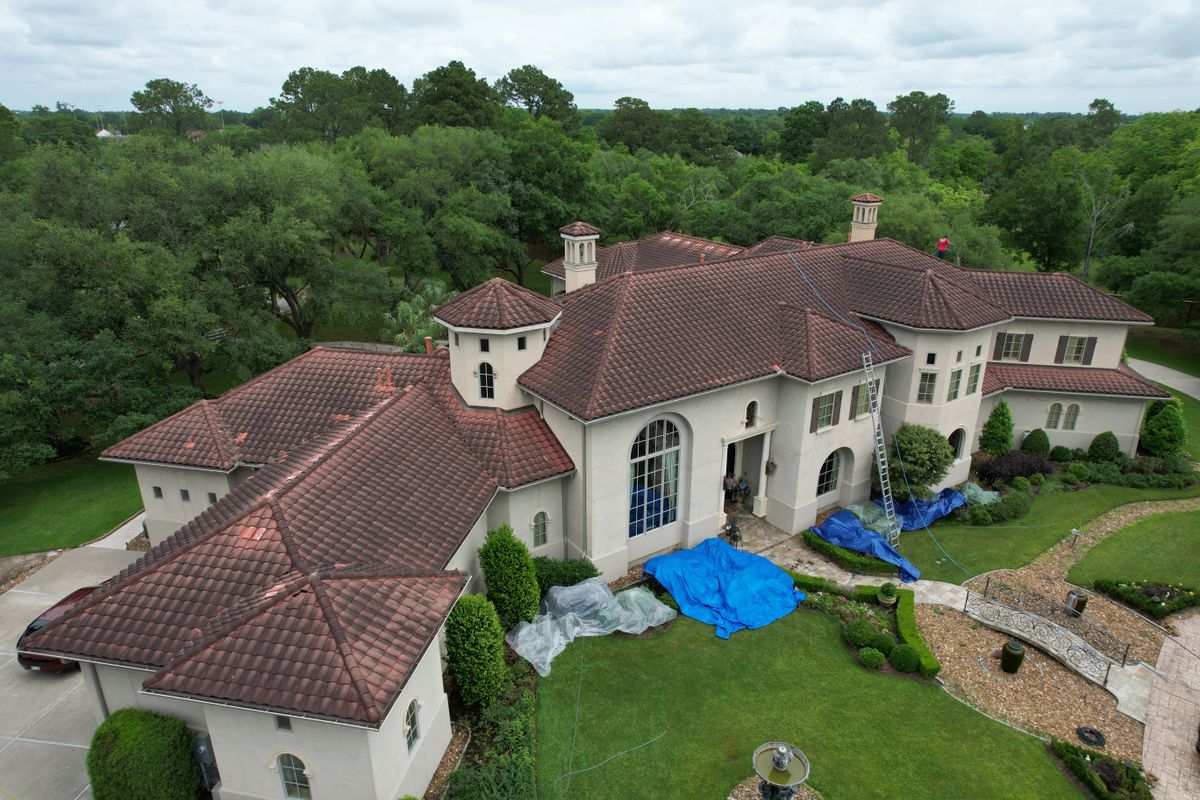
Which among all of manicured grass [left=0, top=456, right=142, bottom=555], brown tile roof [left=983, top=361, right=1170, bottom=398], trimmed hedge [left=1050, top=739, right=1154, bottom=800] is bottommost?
manicured grass [left=0, top=456, right=142, bottom=555]

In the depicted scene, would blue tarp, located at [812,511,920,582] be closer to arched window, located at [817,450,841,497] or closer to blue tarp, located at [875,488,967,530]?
arched window, located at [817,450,841,497]

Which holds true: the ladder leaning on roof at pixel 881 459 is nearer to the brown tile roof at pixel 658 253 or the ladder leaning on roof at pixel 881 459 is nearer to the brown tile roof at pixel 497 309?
the brown tile roof at pixel 497 309

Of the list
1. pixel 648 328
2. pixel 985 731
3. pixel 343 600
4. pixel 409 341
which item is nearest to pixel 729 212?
pixel 409 341

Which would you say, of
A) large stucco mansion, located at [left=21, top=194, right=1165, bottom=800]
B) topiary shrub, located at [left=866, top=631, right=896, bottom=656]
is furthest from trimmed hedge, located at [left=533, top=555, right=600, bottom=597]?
topiary shrub, located at [left=866, top=631, right=896, bottom=656]

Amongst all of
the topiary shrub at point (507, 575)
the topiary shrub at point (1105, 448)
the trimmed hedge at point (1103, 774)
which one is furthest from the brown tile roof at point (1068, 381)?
the topiary shrub at point (507, 575)

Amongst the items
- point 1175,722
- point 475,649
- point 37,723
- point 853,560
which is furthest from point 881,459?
point 37,723

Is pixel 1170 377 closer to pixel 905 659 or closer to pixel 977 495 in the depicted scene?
pixel 977 495
